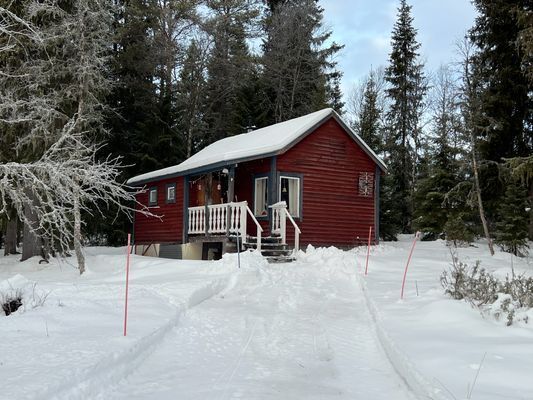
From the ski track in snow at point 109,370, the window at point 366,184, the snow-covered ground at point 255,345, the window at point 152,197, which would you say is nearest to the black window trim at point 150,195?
the window at point 152,197

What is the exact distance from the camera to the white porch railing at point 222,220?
1520 cm

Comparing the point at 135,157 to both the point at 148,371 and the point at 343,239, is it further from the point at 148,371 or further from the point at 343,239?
the point at 148,371

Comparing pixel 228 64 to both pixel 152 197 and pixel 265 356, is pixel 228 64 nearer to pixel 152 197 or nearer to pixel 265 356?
pixel 152 197

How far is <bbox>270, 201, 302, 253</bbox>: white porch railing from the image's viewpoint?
15.8m

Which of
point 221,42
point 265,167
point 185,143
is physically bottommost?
point 265,167

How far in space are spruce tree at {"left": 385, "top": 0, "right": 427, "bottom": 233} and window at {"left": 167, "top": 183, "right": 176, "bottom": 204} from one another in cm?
1908

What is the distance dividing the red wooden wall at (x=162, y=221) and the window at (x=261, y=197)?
318 centimetres

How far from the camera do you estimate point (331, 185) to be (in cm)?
1839

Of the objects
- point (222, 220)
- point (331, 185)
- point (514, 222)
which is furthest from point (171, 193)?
point (514, 222)

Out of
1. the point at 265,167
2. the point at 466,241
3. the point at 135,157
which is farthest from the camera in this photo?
the point at 135,157

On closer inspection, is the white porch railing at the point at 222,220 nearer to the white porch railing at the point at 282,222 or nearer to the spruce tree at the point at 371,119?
the white porch railing at the point at 282,222

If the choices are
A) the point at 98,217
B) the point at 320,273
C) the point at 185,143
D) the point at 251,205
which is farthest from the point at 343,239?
the point at 185,143

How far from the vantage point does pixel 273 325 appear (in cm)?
748

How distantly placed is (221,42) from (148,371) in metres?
27.6
